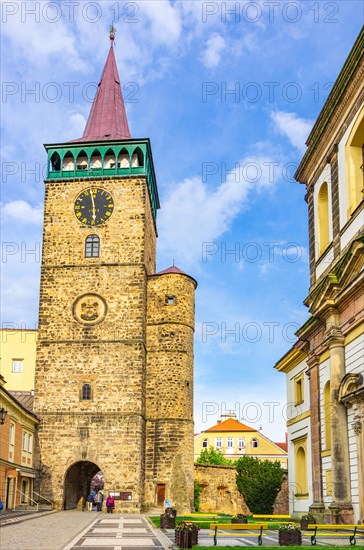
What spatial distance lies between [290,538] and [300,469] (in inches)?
528

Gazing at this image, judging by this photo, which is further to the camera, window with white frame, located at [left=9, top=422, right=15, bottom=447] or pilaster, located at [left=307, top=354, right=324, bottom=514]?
window with white frame, located at [left=9, top=422, right=15, bottom=447]

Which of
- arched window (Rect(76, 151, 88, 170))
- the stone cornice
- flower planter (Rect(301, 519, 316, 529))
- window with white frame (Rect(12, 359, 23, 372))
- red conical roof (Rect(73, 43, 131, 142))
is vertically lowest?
flower planter (Rect(301, 519, 316, 529))

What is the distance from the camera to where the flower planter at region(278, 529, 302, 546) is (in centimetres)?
1542

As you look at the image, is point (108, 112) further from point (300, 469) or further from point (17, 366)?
point (300, 469)

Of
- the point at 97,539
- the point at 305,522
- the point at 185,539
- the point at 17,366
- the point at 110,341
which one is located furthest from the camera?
the point at 17,366

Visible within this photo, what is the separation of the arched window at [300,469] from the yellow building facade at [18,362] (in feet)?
89.8

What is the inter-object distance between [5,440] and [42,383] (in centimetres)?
860

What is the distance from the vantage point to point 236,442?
86562 mm

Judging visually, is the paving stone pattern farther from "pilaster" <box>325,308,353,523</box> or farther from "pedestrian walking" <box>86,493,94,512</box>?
"pedestrian walking" <box>86,493,94,512</box>

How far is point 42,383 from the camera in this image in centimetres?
4075

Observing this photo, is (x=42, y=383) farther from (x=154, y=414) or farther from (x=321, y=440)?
(x=321, y=440)

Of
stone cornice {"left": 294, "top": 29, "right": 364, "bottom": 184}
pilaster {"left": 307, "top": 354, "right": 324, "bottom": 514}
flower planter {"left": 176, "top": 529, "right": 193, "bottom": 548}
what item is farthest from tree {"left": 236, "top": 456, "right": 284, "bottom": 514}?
flower planter {"left": 176, "top": 529, "right": 193, "bottom": 548}

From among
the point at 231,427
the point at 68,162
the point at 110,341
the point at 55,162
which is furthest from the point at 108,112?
the point at 231,427

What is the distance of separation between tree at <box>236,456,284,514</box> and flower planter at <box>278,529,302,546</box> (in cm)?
2786
